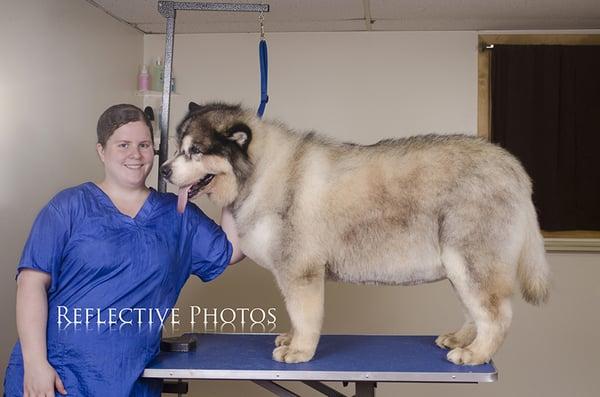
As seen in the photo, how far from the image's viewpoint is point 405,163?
98.3 inches

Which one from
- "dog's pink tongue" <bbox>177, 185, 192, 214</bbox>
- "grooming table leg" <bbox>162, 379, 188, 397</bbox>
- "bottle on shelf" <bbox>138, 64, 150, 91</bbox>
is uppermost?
"bottle on shelf" <bbox>138, 64, 150, 91</bbox>

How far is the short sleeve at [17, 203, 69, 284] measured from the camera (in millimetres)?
2352

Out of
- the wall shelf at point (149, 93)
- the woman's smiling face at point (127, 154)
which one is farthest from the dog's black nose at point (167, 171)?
the wall shelf at point (149, 93)

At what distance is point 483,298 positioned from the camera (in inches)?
93.7

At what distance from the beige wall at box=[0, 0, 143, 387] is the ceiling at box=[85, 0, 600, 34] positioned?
1.16ft

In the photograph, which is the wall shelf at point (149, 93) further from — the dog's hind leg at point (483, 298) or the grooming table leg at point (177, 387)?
the dog's hind leg at point (483, 298)

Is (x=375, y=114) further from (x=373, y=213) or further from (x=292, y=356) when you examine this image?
(x=292, y=356)

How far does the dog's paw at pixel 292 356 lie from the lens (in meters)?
2.50

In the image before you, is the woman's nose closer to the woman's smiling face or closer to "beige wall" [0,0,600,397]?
the woman's smiling face

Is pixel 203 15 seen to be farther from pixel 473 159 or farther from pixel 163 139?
pixel 473 159

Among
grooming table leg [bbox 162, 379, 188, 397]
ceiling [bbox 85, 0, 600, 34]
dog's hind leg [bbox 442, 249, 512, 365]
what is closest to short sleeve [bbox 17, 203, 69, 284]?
grooming table leg [bbox 162, 379, 188, 397]

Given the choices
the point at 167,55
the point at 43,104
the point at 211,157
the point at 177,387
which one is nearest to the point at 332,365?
the point at 177,387

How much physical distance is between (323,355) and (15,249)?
1693mm

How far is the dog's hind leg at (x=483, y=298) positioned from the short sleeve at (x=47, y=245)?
4.35ft
